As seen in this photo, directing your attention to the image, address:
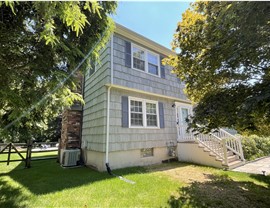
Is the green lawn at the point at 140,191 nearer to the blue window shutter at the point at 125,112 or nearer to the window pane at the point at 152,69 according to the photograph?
the blue window shutter at the point at 125,112

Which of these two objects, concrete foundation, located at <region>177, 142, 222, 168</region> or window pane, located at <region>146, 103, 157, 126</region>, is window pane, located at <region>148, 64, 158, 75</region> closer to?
window pane, located at <region>146, 103, 157, 126</region>

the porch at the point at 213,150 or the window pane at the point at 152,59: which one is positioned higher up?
the window pane at the point at 152,59

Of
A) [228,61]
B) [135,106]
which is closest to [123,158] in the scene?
[135,106]

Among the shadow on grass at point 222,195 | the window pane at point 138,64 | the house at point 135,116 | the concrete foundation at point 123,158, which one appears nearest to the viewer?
the shadow on grass at point 222,195

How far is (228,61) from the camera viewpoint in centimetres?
386

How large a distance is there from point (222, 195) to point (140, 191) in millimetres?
2071

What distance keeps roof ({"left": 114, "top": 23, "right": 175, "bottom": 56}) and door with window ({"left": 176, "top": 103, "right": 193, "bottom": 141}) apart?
11.0 ft

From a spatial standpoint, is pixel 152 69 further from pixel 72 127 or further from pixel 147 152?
pixel 72 127

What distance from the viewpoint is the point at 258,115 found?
11.5 ft

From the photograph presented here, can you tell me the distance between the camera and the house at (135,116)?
7.27m

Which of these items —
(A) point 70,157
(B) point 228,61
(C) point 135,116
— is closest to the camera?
(B) point 228,61

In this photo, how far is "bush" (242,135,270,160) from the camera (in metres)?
9.44

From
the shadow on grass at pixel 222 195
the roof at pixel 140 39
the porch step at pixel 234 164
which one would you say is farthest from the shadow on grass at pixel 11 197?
the porch step at pixel 234 164

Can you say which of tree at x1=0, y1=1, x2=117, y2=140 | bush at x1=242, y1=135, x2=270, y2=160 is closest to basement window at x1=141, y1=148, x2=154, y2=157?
bush at x1=242, y1=135, x2=270, y2=160
